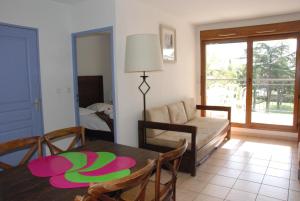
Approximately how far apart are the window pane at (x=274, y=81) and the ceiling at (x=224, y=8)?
0.66m

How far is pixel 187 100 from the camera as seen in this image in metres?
4.69

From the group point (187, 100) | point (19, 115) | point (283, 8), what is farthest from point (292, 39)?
point (19, 115)

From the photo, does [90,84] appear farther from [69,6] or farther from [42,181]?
[42,181]

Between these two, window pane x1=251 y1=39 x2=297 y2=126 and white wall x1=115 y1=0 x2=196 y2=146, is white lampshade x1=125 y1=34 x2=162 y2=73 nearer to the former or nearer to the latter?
white wall x1=115 y1=0 x2=196 y2=146

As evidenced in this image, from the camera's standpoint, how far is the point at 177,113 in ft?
13.5

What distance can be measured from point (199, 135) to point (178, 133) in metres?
0.33

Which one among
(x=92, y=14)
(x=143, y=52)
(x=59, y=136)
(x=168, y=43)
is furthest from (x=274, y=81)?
(x=59, y=136)

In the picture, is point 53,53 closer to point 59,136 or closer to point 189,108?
point 59,136

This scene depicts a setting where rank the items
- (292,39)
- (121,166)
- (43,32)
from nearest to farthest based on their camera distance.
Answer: (121,166), (43,32), (292,39)

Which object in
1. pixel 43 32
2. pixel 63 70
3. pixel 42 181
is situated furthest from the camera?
pixel 63 70

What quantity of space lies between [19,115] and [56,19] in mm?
1417

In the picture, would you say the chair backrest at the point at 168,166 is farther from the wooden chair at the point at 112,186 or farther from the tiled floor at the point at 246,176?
the tiled floor at the point at 246,176

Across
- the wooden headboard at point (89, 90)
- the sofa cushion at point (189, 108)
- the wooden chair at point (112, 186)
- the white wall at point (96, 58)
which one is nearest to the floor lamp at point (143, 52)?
the wooden chair at point (112, 186)

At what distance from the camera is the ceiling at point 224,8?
11.8 feet
